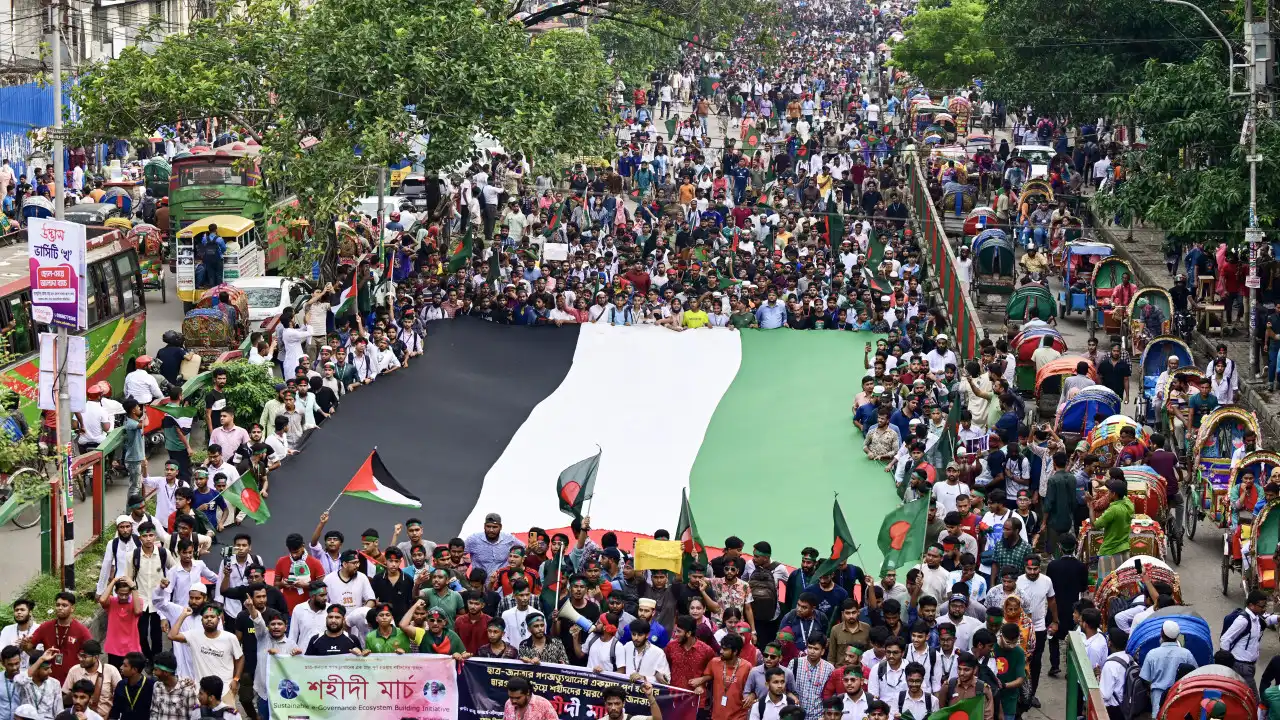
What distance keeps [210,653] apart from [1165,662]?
25.0ft

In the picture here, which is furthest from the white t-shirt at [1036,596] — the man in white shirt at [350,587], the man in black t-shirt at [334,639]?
the man in black t-shirt at [334,639]

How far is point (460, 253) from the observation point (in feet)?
108

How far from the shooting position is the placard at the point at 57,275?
18375 mm

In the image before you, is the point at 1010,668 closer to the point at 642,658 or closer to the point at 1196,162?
the point at 642,658

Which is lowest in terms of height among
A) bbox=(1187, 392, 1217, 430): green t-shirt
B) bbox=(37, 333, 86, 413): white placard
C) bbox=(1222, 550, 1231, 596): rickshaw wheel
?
bbox=(1222, 550, 1231, 596): rickshaw wheel

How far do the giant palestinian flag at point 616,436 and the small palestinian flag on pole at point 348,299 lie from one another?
1254mm

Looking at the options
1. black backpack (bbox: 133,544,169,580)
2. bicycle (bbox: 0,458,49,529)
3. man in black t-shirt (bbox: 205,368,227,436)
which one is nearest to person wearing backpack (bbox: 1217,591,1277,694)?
black backpack (bbox: 133,544,169,580)

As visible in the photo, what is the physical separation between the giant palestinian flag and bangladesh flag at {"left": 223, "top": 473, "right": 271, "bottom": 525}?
0.54m

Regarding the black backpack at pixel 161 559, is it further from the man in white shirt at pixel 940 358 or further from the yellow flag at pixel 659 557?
the man in white shirt at pixel 940 358

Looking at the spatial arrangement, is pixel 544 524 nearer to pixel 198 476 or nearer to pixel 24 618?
pixel 198 476

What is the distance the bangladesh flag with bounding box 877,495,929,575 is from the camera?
18.3 meters

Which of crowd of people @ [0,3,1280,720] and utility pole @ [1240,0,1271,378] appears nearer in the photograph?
crowd of people @ [0,3,1280,720]

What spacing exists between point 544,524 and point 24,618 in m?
7.42

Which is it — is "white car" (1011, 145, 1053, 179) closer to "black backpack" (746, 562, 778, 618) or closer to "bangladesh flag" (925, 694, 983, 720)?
"black backpack" (746, 562, 778, 618)
